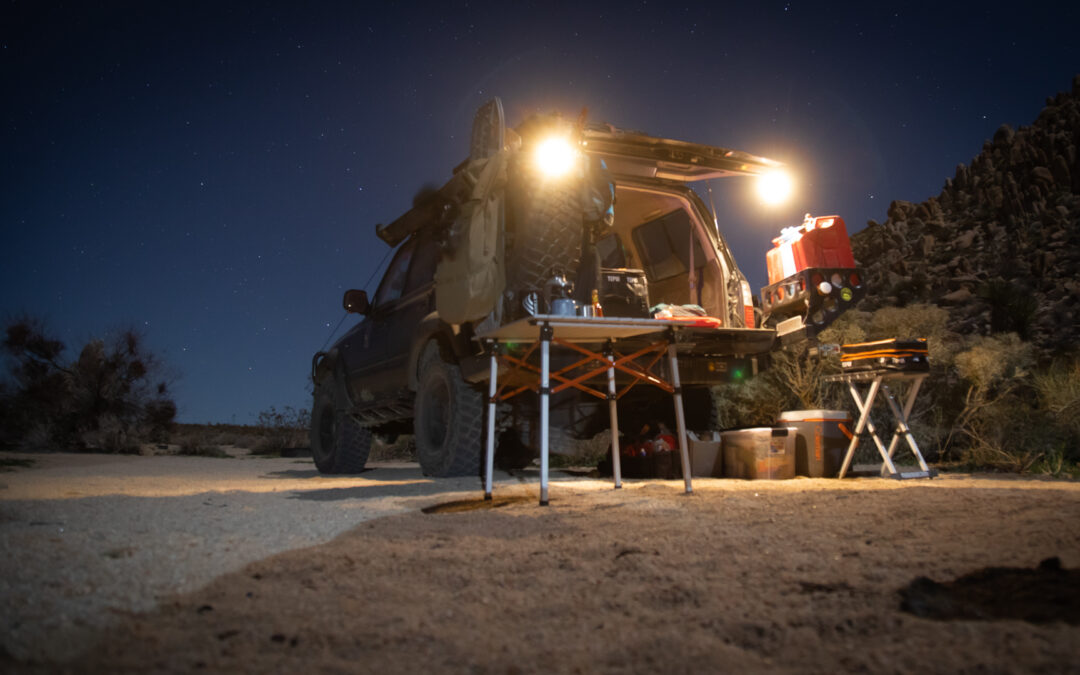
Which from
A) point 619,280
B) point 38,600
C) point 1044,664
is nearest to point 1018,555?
point 1044,664

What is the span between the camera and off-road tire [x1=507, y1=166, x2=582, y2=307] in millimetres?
4480

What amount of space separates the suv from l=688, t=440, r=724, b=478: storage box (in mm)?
527

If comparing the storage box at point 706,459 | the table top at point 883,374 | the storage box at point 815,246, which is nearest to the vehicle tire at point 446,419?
the storage box at point 706,459

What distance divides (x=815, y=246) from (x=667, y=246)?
57.3 inches

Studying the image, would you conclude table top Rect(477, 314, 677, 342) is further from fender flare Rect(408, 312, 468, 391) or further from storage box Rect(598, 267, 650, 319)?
storage box Rect(598, 267, 650, 319)

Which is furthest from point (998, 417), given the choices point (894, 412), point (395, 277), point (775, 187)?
point (395, 277)

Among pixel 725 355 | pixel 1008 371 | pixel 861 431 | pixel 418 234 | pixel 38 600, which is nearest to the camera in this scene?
pixel 38 600

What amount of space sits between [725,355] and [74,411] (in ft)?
43.2

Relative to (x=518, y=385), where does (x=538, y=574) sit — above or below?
below

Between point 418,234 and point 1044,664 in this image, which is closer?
point 1044,664

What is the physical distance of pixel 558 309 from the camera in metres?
3.79

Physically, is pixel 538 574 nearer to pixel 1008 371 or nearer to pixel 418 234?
pixel 418 234

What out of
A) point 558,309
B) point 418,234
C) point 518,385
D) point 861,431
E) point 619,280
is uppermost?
point 418,234

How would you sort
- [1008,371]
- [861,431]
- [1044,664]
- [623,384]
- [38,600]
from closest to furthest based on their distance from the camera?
[1044,664], [38,600], [861,431], [623,384], [1008,371]
